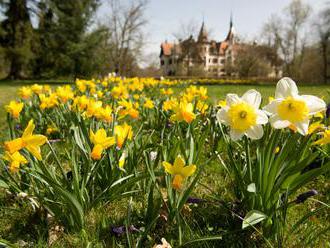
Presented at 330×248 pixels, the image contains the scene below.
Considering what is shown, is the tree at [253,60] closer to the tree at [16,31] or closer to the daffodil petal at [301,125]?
the tree at [16,31]

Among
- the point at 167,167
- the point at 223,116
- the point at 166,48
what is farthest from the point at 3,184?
the point at 166,48

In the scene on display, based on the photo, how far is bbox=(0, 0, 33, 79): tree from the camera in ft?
79.3

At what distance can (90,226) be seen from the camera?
1.53m

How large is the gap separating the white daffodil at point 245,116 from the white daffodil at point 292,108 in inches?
1.9

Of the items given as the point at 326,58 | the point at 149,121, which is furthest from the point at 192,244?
the point at 326,58

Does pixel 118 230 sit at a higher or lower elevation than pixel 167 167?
lower

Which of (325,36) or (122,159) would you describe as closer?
(122,159)

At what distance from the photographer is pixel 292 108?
110cm

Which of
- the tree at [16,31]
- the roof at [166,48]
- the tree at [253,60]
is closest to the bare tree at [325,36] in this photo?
the tree at [253,60]

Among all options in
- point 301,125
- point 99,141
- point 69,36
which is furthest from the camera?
point 69,36

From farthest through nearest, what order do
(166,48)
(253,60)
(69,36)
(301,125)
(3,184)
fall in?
(166,48) → (253,60) → (69,36) → (3,184) → (301,125)

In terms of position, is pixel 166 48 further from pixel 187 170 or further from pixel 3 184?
pixel 187 170

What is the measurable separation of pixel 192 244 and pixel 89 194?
2.22ft

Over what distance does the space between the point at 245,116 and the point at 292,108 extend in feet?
0.56
